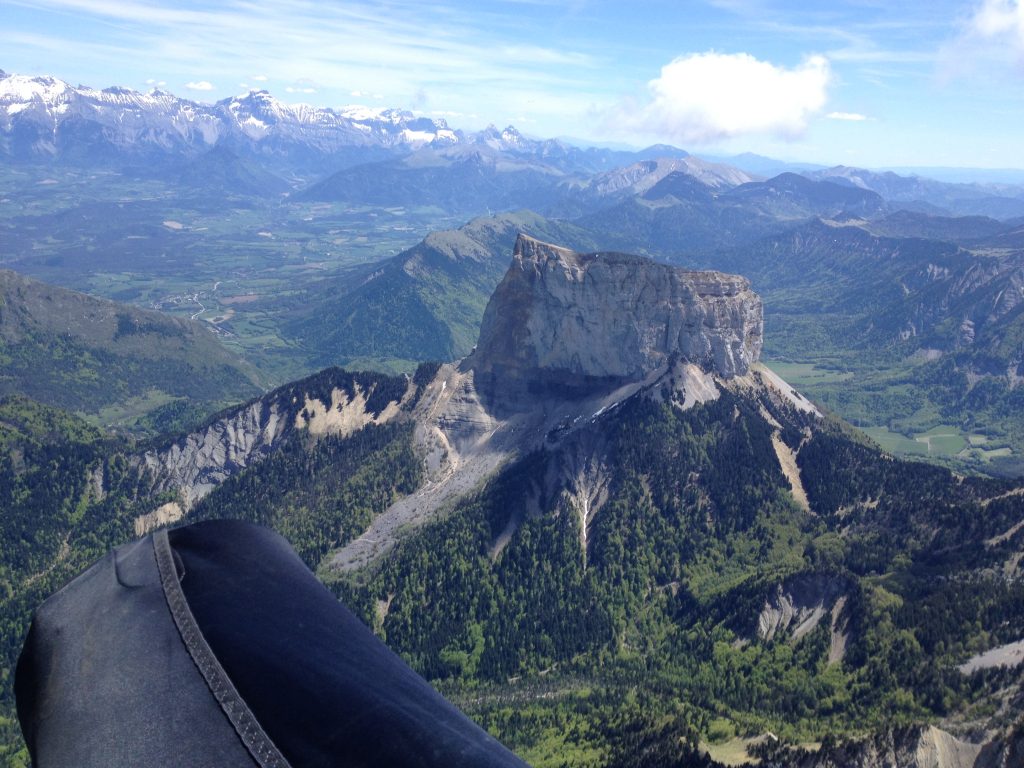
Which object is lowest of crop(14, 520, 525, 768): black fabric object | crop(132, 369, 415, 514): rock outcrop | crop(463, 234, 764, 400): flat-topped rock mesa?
crop(132, 369, 415, 514): rock outcrop

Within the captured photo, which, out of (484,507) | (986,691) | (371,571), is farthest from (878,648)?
(371,571)

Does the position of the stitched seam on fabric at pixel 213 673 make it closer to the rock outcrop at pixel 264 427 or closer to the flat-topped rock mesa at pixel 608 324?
the flat-topped rock mesa at pixel 608 324

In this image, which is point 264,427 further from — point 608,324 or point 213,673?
point 213,673

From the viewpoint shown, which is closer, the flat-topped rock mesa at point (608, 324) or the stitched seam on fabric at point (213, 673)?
the stitched seam on fabric at point (213, 673)

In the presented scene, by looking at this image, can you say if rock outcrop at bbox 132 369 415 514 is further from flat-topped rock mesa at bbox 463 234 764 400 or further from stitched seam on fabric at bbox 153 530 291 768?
stitched seam on fabric at bbox 153 530 291 768

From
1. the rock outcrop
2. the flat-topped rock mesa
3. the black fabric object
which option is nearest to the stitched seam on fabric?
the black fabric object

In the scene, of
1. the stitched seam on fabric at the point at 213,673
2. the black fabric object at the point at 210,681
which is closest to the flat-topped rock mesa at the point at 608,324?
the black fabric object at the point at 210,681

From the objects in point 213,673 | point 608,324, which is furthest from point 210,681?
point 608,324
